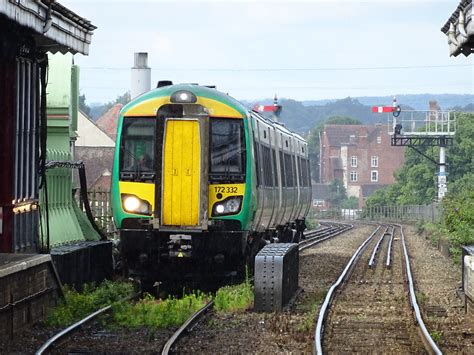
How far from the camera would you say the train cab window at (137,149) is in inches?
678

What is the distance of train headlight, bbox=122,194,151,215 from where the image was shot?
1720 centimetres

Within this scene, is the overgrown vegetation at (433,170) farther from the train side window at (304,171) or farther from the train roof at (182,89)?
the train roof at (182,89)

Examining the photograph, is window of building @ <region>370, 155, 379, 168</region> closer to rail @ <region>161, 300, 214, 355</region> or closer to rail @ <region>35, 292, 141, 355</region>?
rail @ <region>161, 300, 214, 355</region>

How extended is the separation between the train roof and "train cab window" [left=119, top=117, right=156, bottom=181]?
165mm

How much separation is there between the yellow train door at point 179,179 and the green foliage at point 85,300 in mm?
1426

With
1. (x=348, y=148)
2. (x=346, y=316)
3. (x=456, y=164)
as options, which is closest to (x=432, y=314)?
(x=346, y=316)

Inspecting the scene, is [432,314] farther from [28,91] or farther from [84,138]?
[84,138]

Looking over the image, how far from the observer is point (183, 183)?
17.1 m

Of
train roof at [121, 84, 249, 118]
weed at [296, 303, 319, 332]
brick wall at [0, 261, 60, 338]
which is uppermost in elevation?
train roof at [121, 84, 249, 118]

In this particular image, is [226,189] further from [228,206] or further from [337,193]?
[337,193]

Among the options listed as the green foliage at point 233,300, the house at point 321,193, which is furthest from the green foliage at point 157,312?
the house at point 321,193

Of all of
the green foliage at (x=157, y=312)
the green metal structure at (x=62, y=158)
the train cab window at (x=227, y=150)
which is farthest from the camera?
the green metal structure at (x=62, y=158)

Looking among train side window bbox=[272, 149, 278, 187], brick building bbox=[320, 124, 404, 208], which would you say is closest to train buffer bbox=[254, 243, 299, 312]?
train side window bbox=[272, 149, 278, 187]

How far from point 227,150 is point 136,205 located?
1.59 m
